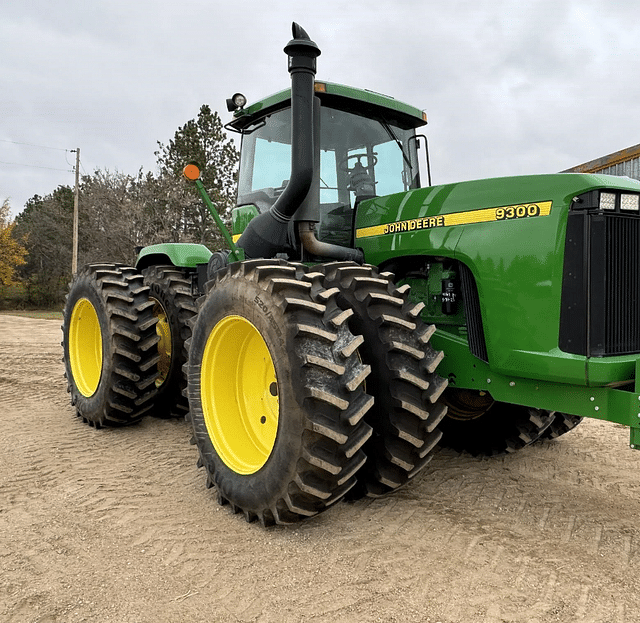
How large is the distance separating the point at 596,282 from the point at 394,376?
43.8 inches

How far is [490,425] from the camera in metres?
4.43

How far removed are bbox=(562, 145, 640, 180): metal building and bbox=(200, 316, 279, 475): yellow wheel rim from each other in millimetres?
4301

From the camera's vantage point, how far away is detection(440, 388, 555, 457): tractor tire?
4.21 metres

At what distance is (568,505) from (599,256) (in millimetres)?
1645

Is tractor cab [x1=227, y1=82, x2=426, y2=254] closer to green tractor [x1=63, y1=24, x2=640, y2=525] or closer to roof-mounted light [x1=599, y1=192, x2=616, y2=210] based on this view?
green tractor [x1=63, y1=24, x2=640, y2=525]

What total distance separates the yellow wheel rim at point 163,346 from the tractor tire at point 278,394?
6.45 ft

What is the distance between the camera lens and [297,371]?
2902 mm

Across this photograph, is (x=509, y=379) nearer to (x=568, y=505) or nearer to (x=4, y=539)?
(x=568, y=505)

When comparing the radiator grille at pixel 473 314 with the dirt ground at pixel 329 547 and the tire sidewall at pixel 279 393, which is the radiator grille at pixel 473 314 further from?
the tire sidewall at pixel 279 393

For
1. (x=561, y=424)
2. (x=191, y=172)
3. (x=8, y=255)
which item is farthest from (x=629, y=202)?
(x=8, y=255)

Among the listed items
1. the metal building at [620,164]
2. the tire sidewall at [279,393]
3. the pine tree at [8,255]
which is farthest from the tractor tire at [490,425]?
the pine tree at [8,255]

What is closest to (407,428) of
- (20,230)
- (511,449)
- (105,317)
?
(511,449)

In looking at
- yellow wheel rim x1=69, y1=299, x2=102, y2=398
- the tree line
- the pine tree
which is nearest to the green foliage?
the tree line

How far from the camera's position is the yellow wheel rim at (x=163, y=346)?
18.4 feet
